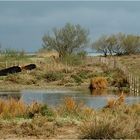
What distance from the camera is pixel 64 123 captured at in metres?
17.3

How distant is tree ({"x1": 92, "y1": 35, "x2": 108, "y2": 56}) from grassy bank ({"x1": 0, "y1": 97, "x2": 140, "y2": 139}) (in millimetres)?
95087

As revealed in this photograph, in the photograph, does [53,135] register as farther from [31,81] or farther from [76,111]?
[31,81]

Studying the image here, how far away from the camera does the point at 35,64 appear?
62.8 meters

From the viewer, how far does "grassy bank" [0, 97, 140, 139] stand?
14.5 metres

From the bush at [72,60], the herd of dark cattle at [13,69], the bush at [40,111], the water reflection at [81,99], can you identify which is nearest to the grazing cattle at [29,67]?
the herd of dark cattle at [13,69]

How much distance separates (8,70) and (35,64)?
4.35 metres

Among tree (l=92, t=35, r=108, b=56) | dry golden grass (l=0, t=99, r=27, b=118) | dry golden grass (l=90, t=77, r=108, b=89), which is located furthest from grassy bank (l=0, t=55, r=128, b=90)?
tree (l=92, t=35, r=108, b=56)

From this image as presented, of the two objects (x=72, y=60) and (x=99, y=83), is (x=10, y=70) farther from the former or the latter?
(x=99, y=83)

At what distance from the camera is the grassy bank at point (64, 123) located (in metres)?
14.5

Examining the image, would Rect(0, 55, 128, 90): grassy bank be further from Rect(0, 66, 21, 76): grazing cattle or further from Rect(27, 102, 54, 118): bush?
Rect(27, 102, 54, 118): bush

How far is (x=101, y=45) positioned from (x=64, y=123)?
3944 inches

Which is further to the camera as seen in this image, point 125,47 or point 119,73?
point 125,47

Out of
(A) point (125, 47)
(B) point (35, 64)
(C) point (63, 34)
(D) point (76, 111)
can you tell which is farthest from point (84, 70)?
(A) point (125, 47)

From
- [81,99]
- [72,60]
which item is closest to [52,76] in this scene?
[72,60]
